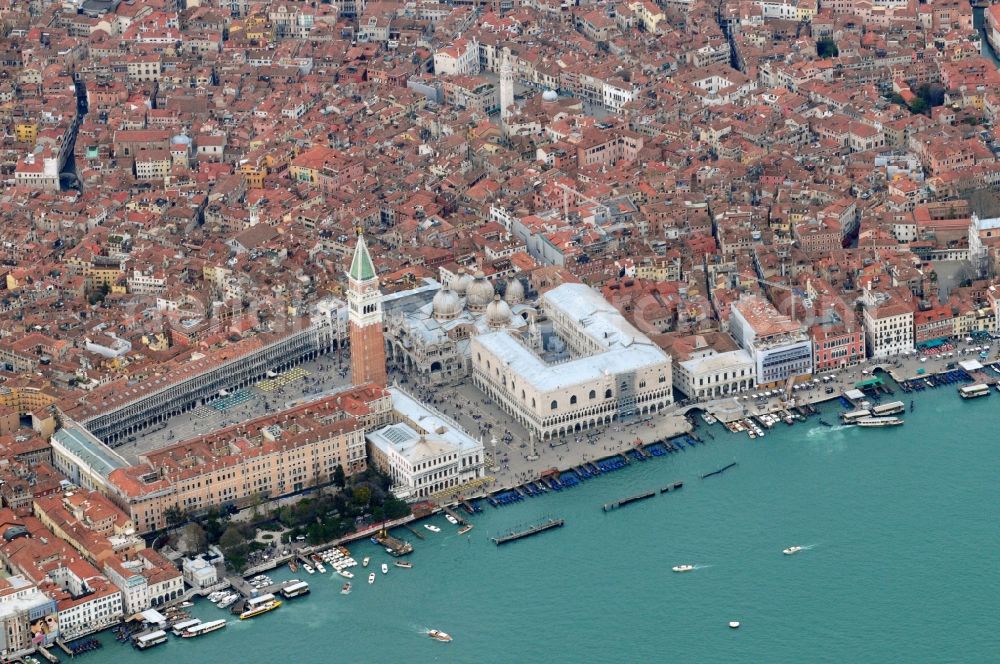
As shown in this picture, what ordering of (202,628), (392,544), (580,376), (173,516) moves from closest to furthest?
(202,628) → (392,544) → (173,516) → (580,376)

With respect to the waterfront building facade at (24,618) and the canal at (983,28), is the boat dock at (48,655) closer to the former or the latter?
the waterfront building facade at (24,618)

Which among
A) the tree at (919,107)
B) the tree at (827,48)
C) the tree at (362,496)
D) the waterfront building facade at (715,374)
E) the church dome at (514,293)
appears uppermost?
the tree at (827,48)

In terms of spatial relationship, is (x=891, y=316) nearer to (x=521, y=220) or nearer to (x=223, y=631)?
(x=521, y=220)

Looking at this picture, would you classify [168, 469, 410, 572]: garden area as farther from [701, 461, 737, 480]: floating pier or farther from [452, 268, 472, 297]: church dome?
[452, 268, 472, 297]: church dome

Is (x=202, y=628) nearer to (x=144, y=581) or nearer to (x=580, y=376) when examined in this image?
(x=144, y=581)

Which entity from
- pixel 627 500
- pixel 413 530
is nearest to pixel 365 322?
pixel 413 530

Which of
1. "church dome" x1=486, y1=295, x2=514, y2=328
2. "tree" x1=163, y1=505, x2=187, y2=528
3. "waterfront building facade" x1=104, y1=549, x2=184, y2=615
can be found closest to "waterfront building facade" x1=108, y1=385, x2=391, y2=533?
"tree" x1=163, y1=505, x2=187, y2=528

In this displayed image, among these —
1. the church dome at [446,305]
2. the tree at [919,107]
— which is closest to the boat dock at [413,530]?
the church dome at [446,305]
